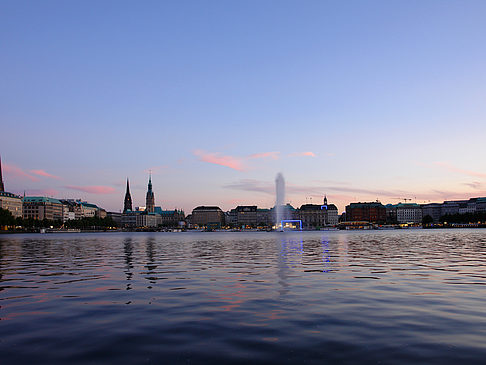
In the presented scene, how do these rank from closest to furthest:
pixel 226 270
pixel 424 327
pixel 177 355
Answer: pixel 177 355 → pixel 424 327 → pixel 226 270

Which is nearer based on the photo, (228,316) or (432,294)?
(228,316)

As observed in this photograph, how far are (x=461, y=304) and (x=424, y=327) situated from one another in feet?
16.3

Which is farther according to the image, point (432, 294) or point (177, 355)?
point (432, 294)

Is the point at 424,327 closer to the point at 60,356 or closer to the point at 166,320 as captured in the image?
the point at 166,320

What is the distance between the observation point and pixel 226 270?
31.9 m

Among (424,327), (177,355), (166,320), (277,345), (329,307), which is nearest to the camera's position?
(177,355)

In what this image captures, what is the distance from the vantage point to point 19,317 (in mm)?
15930

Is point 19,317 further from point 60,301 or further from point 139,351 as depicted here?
point 139,351

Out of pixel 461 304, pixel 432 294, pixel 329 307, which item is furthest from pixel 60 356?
pixel 432 294

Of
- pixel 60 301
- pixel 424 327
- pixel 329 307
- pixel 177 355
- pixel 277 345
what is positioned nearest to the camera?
pixel 177 355

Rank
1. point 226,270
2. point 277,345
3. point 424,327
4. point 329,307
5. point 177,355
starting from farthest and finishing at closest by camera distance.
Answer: point 226,270, point 329,307, point 424,327, point 277,345, point 177,355

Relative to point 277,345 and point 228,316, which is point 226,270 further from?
point 277,345

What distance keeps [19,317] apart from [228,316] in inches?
291

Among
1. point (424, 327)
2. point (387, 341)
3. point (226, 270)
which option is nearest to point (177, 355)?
point (387, 341)
